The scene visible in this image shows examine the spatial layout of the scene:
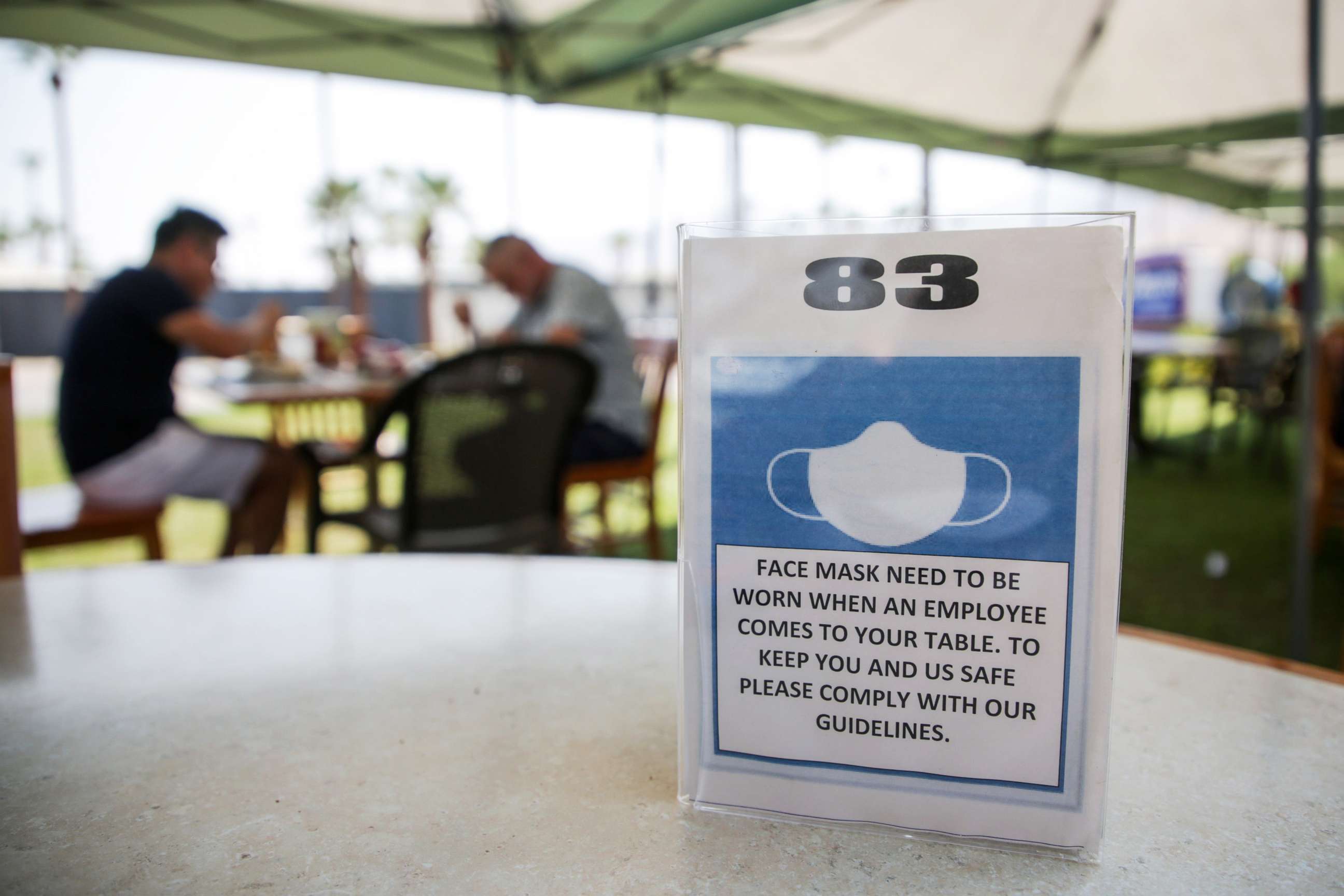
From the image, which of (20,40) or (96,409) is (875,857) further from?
(20,40)

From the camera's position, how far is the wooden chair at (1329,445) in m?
2.89

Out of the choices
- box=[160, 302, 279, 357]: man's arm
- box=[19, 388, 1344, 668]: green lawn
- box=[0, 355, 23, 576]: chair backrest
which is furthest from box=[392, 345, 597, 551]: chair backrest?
box=[160, 302, 279, 357]: man's arm

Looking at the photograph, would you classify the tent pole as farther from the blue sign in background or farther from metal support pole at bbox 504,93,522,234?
metal support pole at bbox 504,93,522,234

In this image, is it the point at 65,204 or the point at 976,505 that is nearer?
the point at 976,505

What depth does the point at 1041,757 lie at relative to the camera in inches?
12.9

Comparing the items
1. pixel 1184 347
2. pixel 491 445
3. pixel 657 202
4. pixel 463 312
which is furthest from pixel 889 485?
pixel 657 202

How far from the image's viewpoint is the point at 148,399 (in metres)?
3.02

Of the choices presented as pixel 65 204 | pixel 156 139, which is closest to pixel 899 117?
pixel 156 139

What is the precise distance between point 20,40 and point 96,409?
3.18 metres

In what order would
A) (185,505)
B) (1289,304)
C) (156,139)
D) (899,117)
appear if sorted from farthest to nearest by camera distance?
(156,139)
(1289,304)
(899,117)
(185,505)

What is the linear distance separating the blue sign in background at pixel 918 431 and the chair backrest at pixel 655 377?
8.01ft

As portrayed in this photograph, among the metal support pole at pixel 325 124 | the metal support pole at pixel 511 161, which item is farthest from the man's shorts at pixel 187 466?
the metal support pole at pixel 325 124

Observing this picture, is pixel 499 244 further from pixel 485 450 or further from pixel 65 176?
pixel 65 176

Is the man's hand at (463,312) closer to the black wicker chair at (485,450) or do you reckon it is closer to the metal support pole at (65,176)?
the black wicker chair at (485,450)
